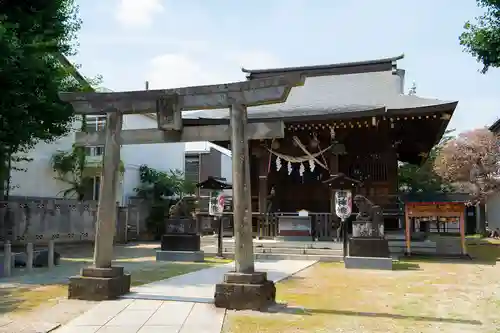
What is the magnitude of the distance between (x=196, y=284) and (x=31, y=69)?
22.1ft

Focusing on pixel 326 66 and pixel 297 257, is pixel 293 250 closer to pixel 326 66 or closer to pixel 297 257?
pixel 297 257

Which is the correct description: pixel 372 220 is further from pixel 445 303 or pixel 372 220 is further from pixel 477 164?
A: pixel 477 164

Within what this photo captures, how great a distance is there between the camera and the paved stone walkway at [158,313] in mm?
5238

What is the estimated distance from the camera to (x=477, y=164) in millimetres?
24297

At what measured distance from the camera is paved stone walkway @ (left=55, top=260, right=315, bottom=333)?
524cm

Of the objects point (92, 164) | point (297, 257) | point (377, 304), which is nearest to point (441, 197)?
point (297, 257)

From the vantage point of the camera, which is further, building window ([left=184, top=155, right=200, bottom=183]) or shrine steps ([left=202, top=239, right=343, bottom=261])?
building window ([left=184, top=155, right=200, bottom=183])

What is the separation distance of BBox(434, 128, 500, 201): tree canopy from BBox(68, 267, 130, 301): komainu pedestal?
21.8 metres

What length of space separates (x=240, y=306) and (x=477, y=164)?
22.2 meters

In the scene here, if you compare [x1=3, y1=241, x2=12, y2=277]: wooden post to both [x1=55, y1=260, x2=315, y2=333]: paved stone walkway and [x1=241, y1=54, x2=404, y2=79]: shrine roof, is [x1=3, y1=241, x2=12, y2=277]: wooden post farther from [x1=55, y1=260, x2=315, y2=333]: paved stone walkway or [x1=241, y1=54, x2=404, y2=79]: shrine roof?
[x1=241, y1=54, x2=404, y2=79]: shrine roof

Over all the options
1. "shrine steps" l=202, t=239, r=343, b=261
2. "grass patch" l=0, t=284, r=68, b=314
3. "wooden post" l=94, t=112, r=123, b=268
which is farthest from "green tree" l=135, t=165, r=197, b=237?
"wooden post" l=94, t=112, r=123, b=268

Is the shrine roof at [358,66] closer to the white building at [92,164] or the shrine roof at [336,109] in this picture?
the shrine roof at [336,109]

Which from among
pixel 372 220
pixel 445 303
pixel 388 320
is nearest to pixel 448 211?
pixel 372 220

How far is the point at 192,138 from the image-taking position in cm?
732
